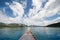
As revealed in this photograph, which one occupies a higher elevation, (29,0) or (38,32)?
(29,0)

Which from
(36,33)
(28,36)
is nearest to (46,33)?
(36,33)

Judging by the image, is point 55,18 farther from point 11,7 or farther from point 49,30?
point 11,7

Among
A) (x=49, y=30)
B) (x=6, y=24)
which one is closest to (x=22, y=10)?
(x=6, y=24)

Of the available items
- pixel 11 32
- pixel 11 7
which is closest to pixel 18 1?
pixel 11 7

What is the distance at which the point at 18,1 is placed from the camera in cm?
238

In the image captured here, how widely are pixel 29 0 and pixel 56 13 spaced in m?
0.46

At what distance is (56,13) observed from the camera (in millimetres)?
2363

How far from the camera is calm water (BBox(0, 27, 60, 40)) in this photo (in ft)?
7.59

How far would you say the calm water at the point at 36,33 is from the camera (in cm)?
231

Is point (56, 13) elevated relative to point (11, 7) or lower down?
lower down

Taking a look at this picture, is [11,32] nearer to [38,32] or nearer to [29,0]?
[38,32]

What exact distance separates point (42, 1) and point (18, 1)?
37 centimetres

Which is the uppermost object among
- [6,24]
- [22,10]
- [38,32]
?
[22,10]

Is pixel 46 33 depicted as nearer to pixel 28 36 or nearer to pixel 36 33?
pixel 36 33
